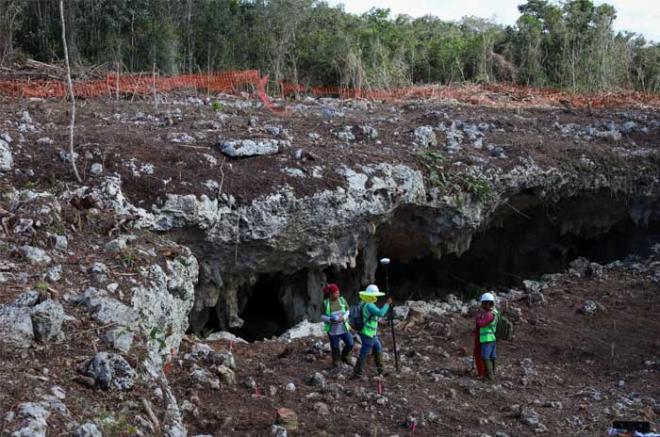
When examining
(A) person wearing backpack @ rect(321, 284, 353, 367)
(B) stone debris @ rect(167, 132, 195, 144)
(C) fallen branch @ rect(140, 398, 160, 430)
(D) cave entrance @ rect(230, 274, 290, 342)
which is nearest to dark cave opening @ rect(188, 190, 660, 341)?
(D) cave entrance @ rect(230, 274, 290, 342)

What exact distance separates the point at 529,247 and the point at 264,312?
182 inches

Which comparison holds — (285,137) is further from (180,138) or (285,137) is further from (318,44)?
(318,44)

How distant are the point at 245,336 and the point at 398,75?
32.4ft

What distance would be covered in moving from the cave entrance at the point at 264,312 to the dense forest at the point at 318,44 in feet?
24.7

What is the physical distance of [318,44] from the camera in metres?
18.8

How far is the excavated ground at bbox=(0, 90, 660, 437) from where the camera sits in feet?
17.9

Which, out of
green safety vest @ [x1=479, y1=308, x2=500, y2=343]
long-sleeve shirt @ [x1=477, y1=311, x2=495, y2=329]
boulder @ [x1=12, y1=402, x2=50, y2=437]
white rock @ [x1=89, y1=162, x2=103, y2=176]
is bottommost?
green safety vest @ [x1=479, y1=308, x2=500, y2=343]

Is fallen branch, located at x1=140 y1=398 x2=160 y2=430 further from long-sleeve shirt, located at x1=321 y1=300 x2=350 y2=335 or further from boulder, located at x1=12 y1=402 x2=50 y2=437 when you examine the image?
long-sleeve shirt, located at x1=321 y1=300 x2=350 y2=335

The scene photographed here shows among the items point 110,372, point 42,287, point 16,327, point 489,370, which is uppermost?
point 42,287

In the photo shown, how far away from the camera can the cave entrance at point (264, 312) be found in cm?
945

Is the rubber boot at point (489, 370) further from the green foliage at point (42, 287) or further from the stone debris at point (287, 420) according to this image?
the green foliage at point (42, 287)

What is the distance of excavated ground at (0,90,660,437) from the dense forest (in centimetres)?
547

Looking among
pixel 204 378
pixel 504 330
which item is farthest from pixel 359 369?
pixel 504 330

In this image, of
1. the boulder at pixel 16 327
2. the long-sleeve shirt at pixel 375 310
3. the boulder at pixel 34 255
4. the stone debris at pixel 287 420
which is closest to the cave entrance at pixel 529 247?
the long-sleeve shirt at pixel 375 310
